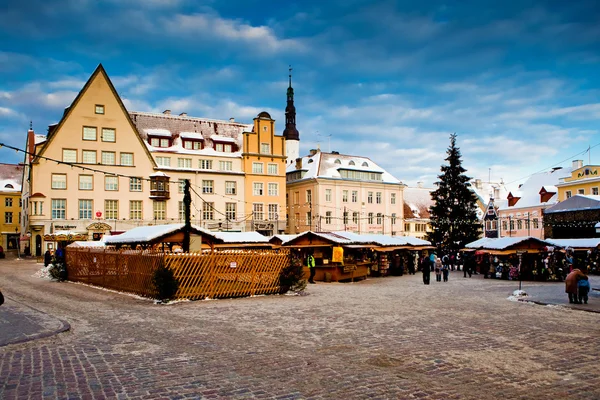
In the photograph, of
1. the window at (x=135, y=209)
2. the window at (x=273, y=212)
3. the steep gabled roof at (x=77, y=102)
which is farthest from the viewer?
the window at (x=273, y=212)

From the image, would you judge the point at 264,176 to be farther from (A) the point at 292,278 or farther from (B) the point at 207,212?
(A) the point at 292,278

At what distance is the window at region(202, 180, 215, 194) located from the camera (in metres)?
61.3

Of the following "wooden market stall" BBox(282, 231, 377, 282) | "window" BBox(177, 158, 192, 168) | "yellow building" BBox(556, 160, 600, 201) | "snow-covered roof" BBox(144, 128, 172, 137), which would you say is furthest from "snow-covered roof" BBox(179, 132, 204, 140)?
"yellow building" BBox(556, 160, 600, 201)

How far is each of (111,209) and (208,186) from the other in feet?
35.5

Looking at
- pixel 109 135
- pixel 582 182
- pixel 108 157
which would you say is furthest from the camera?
pixel 582 182

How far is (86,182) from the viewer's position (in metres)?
55.3

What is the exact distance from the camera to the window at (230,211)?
62.1 m

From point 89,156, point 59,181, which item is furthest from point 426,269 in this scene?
point 59,181

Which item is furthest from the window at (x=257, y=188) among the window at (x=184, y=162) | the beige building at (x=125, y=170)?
the window at (x=184, y=162)

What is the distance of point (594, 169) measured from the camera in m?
57.8

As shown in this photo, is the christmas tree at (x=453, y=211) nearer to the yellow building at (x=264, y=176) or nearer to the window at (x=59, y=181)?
the yellow building at (x=264, y=176)

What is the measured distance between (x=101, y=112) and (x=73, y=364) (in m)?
51.5

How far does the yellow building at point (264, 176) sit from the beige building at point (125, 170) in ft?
0.85

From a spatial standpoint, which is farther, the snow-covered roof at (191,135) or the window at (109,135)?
the snow-covered roof at (191,135)
